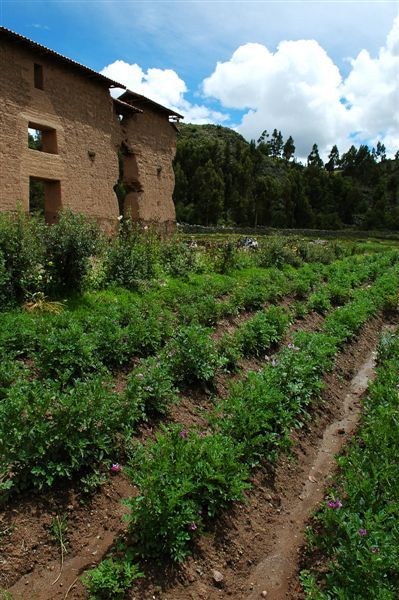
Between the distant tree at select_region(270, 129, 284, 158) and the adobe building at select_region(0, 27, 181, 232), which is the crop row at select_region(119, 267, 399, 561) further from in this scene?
the distant tree at select_region(270, 129, 284, 158)

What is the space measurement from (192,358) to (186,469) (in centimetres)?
279

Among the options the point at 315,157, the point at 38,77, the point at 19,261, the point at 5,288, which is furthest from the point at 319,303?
the point at 315,157

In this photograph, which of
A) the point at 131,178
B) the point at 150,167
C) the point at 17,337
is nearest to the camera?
the point at 17,337

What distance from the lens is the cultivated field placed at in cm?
363

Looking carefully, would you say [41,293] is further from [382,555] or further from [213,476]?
[382,555]

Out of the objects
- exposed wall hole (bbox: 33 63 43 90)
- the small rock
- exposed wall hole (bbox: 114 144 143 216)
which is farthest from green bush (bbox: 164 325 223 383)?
exposed wall hole (bbox: 114 144 143 216)

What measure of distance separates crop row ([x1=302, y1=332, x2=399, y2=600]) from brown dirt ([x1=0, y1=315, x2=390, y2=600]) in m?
0.46

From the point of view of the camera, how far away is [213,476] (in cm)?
414

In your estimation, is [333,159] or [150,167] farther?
[333,159]

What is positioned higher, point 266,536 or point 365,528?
point 365,528

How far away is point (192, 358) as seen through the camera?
22.4 feet

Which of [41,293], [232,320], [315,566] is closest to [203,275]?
[232,320]

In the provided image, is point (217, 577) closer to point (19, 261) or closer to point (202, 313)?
point (202, 313)

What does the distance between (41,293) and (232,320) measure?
Result: 457 cm
